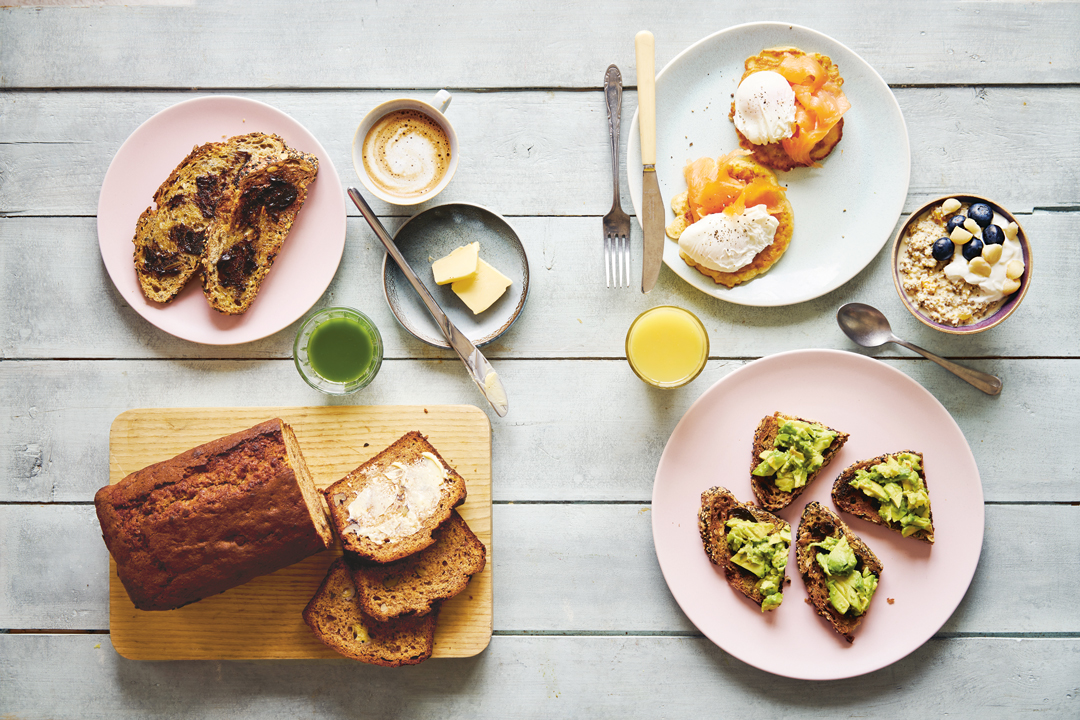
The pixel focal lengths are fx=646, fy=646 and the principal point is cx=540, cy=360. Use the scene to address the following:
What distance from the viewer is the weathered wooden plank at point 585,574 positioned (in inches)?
91.4

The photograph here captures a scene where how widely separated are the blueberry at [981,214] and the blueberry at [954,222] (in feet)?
0.09

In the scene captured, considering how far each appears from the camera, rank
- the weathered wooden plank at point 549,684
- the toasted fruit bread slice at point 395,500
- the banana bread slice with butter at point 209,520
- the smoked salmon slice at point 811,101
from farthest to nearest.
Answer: the weathered wooden plank at point 549,684
the smoked salmon slice at point 811,101
the toasted fruit bread slice at point 395,500
the banana bread slice with butter at point 209,520

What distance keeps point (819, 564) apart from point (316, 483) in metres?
1.75

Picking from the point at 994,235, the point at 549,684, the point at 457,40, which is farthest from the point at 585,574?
the point at 457,40

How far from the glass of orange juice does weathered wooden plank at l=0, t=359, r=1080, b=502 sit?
157mm

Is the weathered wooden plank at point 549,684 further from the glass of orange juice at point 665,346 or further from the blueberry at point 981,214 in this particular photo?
the blueberry at point 981,214

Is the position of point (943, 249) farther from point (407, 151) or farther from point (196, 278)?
point (196, 278)

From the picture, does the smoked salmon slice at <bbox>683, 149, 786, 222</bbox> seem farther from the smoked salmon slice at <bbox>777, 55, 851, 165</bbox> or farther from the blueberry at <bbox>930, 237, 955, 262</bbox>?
the blueberry at <bbox>930, 237, 955, 262</bbox>

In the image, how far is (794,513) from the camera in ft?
7.43

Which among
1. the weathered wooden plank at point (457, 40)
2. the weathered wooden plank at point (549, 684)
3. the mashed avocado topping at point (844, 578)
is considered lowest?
the weathered wooden plank at point (549, 684)

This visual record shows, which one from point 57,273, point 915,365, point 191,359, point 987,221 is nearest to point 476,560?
point 191,359

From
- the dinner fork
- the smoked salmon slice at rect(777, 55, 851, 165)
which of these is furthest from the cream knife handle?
the smoked salmon slice at rect(777, 55, 851, 165)

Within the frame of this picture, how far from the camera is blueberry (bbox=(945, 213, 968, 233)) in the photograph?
84.5 inches

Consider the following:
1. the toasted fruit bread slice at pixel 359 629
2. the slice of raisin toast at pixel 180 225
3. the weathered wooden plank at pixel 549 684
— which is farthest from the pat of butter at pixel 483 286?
the weathered wooden plank at pixel 549 684
